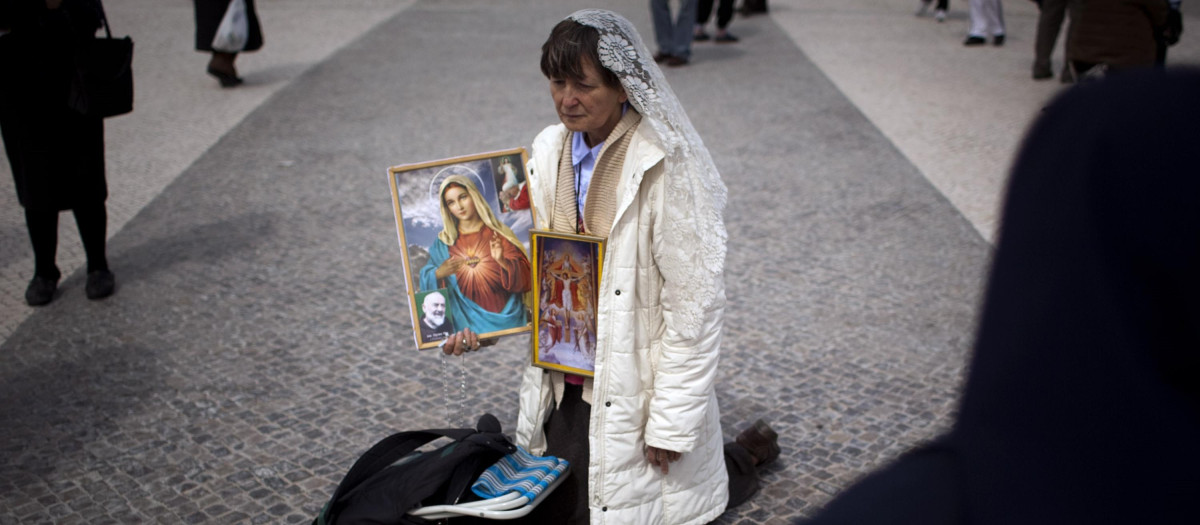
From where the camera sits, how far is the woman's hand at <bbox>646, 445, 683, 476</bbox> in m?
2.83

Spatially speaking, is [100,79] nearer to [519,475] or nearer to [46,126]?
[46,126]

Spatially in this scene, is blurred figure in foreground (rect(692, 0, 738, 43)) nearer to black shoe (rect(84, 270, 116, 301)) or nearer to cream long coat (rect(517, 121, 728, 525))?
black shoe (rect(84, 270, 116, 301))

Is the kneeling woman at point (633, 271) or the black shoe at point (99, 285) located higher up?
the kneeling woman at point (633, 271)

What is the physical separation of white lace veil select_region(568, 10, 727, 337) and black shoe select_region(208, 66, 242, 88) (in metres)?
7.92

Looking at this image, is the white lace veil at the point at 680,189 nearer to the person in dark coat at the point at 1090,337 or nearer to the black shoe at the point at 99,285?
the person in dark coat at the point at 1090,337

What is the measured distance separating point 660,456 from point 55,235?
12.2 ft

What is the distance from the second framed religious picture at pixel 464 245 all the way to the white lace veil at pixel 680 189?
0.48 m

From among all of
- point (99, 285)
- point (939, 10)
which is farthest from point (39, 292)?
point (939, 10)

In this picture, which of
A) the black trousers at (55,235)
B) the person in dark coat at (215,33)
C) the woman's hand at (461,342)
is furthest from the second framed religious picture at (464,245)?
the person in dark coat at (215,33)

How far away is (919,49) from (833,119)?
384 centimetres

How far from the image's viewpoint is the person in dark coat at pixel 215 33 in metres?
9.21

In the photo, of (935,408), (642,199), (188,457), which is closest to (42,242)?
(188,457)

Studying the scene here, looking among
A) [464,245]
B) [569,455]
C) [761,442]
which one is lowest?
[761,442]

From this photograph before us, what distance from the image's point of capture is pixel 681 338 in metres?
2.70
